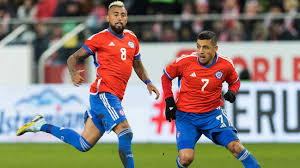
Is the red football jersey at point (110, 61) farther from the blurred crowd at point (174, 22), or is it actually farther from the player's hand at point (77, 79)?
the blurred crowd at point (174, 22)

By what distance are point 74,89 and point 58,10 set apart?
331 cm

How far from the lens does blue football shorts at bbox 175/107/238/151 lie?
28.8ft

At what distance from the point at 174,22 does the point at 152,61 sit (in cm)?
126

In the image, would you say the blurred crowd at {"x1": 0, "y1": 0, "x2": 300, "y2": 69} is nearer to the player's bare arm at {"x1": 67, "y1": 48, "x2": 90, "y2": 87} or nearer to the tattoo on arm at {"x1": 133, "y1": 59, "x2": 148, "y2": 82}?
the tattoo on arm at {"x1": 133, "y1": 59, "x2": 148, "y2": 82}

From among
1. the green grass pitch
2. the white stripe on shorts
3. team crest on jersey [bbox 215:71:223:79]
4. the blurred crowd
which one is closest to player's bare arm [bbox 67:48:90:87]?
the white stripe on shorts

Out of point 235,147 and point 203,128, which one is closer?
point 235,147

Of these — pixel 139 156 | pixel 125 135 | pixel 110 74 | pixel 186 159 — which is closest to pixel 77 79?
pixel 110 74

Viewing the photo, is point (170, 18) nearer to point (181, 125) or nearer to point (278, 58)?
point (278, 58)

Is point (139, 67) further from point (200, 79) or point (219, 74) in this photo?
point (219, 74)

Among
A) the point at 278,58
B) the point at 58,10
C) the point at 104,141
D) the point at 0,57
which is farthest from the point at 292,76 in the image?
the point at 0,57

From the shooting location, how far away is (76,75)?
29.1 ft

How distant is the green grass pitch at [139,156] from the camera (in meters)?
11.7

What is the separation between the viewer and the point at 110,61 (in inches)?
363

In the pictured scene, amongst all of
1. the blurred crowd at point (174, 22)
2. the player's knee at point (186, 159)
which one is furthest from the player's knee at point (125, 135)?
the blurred crowd at point (174, 22)
